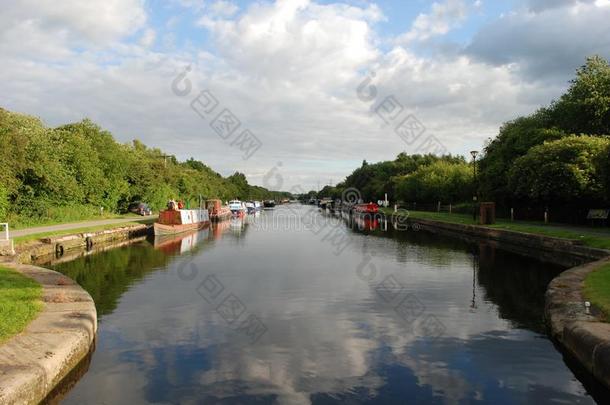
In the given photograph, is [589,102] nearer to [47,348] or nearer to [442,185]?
[442,185]

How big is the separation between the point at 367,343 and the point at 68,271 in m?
15.5

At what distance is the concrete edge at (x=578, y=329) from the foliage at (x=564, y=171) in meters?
25.0

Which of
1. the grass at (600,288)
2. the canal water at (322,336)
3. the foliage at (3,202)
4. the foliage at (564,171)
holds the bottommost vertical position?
the canal water at (322,336)

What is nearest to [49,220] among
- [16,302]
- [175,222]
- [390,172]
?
[175,222]

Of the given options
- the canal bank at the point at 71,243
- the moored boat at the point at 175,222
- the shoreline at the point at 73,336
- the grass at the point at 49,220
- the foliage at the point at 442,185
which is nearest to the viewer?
the shoreline at the point at 73,336

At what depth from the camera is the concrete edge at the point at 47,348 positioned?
304 inches

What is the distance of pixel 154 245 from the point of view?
36.2 m

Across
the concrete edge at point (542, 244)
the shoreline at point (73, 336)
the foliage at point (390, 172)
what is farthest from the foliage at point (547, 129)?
the foliage at point (390, 172)

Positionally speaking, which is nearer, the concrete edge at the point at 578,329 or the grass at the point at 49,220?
the concrete edge at the point at 578,329

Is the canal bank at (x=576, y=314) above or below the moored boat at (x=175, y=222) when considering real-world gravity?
below

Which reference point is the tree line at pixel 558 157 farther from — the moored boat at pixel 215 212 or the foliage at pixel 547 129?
the moored boat at pixel 215 212

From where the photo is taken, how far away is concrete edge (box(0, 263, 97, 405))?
25.3ft

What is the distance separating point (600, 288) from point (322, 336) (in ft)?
25.5

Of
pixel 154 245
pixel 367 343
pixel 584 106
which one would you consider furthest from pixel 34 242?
pixel 584 106
